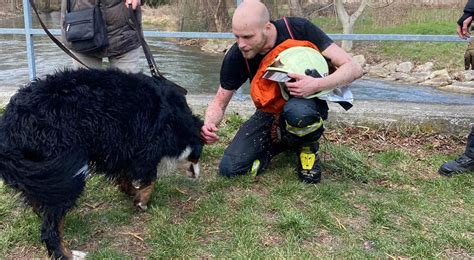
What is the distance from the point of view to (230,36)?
5320mm

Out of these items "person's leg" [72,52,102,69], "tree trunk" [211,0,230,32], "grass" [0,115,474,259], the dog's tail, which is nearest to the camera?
the dog's tail

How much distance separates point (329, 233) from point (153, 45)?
1093 cm

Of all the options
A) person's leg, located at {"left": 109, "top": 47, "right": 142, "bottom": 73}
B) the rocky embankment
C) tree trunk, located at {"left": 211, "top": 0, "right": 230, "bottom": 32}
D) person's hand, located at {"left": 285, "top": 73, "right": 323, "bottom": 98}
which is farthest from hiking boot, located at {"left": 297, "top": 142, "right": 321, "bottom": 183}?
tree trunk, located at {"left": 211, "top": 0, "right": 230, "bottom": 32}

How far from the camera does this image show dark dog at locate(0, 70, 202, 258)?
250 centimetres

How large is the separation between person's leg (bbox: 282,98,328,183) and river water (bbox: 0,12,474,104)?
204cm

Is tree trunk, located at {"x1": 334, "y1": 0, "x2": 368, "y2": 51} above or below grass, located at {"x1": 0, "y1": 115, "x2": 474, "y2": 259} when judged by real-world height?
above

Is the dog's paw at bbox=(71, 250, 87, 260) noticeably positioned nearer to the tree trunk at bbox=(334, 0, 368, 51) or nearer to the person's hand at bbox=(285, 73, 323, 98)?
the person's hand at bbox=(285, 73, 323, 98)

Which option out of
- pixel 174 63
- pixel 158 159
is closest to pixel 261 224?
pixel 158 159

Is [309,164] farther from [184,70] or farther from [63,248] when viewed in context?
[184,70]

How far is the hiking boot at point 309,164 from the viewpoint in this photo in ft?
12.4

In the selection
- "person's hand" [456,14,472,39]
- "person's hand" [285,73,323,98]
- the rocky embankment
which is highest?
"person's hand" [456,14,472,39]

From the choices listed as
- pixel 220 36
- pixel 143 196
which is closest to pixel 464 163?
pixel 143 196

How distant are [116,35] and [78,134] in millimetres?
1385

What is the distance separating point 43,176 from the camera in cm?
246
